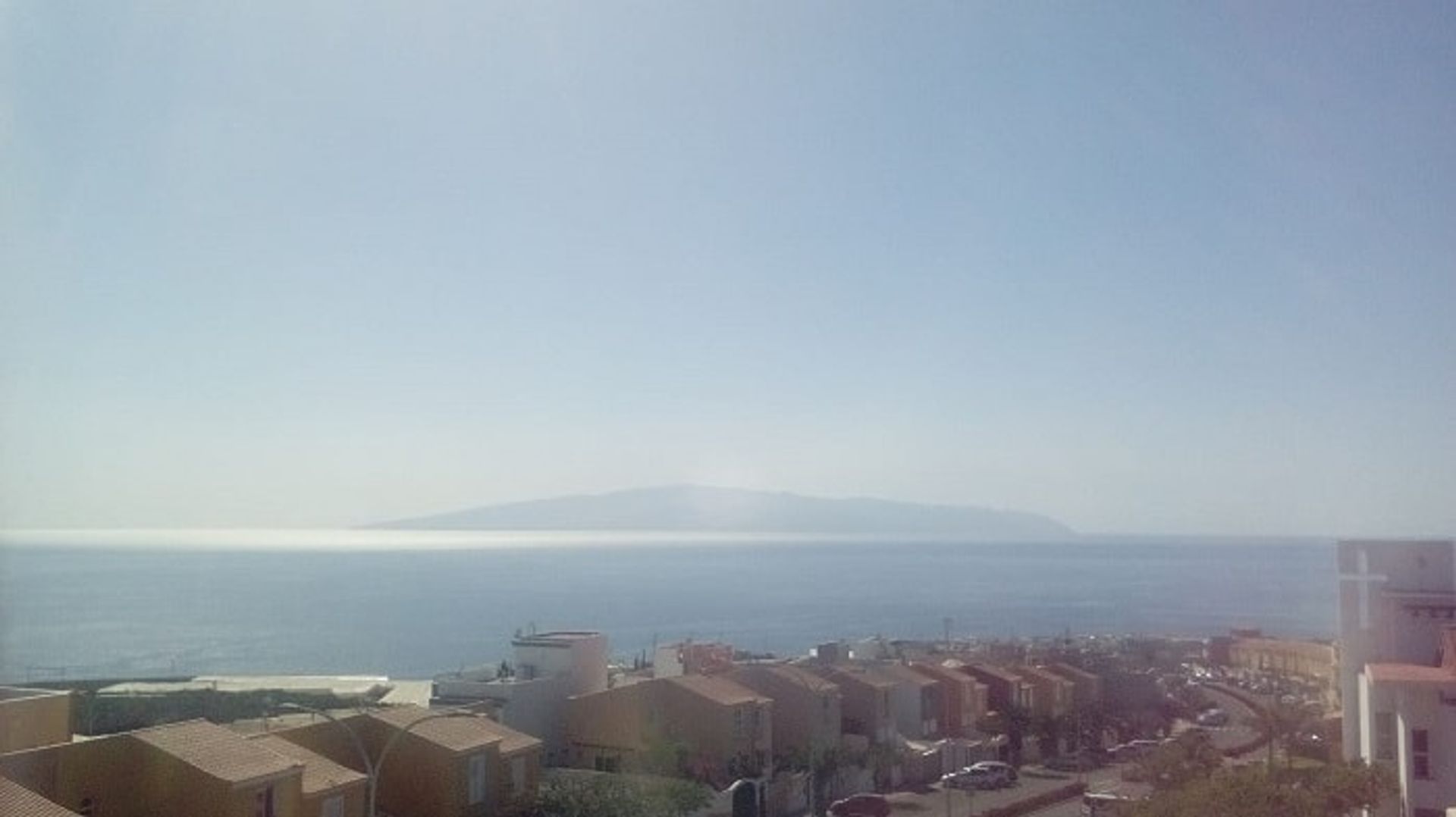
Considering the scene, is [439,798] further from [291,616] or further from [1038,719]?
[291,616]

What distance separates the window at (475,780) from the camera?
16.5 meters

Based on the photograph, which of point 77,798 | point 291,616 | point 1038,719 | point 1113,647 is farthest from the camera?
point 291,616

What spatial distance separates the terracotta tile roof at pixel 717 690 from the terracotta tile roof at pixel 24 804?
39.7ft

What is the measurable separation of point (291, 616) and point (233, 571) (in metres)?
81.8

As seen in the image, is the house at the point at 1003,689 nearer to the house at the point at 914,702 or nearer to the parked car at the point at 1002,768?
the house at the point at 914,702

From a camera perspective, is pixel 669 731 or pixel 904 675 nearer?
pixel 669 731

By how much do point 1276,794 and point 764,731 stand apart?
10746 millimetres

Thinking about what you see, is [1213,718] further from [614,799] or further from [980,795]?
[614,799]

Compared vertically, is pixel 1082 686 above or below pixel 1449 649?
below

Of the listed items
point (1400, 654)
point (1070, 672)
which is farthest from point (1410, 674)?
point (1070, 672)

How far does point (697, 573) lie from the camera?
186125mm

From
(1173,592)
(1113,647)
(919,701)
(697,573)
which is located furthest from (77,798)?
(697,573)

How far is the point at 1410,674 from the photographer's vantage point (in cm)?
1709

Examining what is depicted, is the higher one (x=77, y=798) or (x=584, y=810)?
(x=77, y=798)
